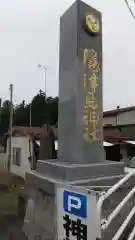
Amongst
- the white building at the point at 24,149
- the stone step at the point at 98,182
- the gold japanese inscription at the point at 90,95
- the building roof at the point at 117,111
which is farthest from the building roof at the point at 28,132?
the stone step at the point at 98,182

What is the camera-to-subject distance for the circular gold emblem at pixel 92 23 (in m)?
4.28

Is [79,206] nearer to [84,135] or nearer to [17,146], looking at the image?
[84,135]

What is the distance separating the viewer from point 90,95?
421 centimetres

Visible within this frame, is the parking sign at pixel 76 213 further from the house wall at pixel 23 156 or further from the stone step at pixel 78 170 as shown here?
the house wall at pixel 23 156

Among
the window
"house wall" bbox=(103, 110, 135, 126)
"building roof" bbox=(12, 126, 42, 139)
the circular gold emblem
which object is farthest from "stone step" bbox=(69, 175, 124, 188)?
"house wall" bbox=(103, 110, 135, 126)

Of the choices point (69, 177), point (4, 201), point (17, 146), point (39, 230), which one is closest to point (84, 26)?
point (69, 177)

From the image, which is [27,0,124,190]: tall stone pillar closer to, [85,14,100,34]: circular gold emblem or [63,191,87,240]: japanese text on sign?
[85,14,100,34]: circular gold emblem

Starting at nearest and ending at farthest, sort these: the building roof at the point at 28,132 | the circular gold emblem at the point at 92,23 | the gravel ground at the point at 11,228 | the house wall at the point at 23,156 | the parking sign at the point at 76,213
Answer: the parking sign at the point at 76,213
the circular gold emblem at the point at 92,23
the gravel ground at the point at 11,228
the building roof at the point at 28,132
the house wall at the point at 23,156

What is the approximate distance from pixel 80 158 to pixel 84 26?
2225mm

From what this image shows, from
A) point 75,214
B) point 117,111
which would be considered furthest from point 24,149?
point 75,214

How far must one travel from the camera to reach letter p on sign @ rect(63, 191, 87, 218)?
238 centimetres

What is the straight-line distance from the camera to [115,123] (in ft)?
63.5

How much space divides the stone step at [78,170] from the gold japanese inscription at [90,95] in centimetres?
51

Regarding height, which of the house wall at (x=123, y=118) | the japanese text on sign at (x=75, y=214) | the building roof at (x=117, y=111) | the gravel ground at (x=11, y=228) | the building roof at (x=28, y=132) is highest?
the building roof at (x=117, y=111)
